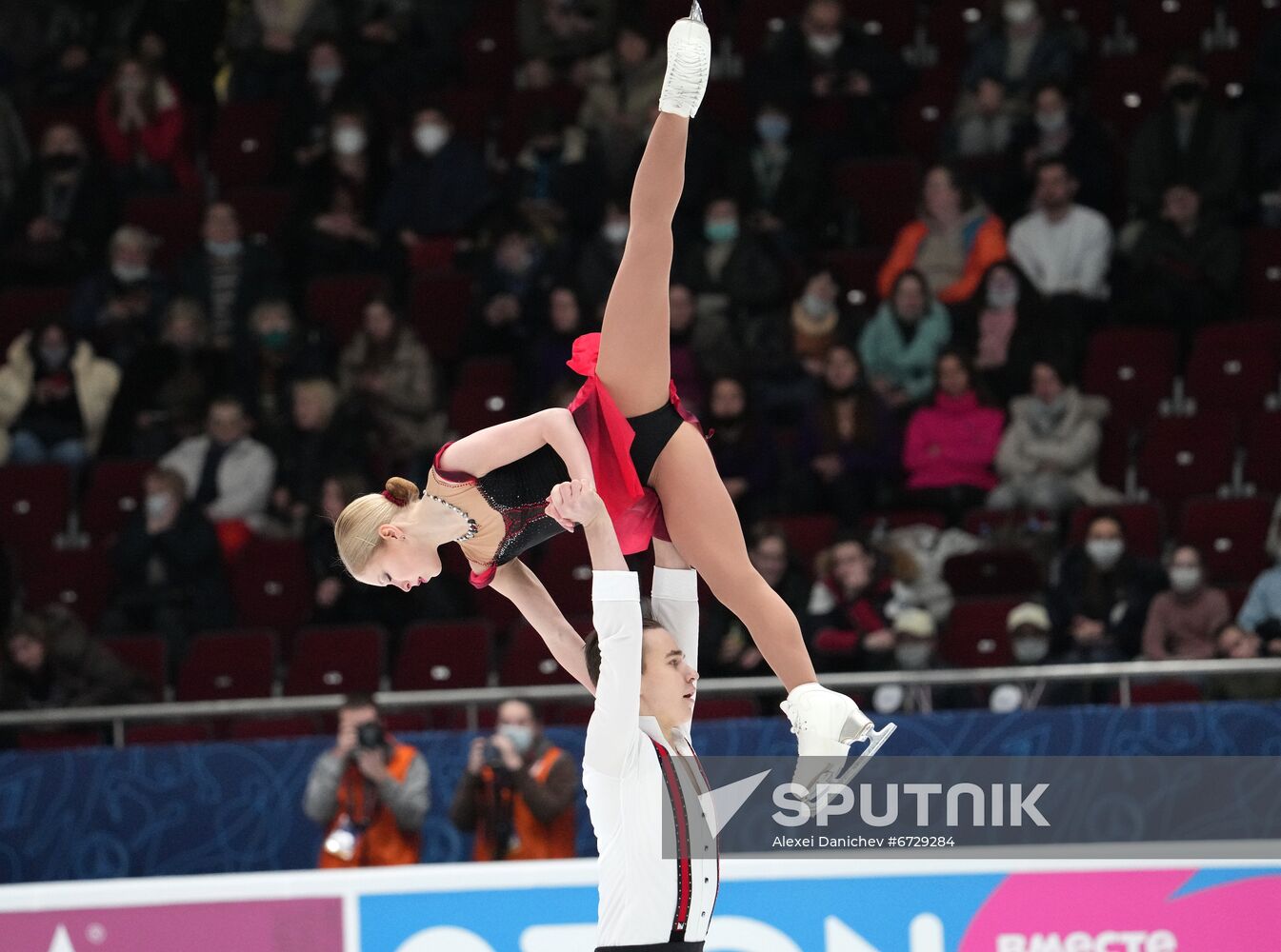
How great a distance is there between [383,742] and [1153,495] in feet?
12.5

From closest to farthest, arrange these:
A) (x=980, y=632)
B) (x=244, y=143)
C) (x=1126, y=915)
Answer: (x=1126, y=915) < (x=980, y=632) < (x=244, y=143)

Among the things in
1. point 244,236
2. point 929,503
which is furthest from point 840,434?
point 244,236

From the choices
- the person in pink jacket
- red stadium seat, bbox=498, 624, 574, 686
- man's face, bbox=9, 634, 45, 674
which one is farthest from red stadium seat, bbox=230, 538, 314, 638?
the person in pink jacket

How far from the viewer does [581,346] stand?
4848 mm

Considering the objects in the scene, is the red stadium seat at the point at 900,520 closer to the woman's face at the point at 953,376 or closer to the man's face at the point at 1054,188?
the woman's face at the point at 953,376

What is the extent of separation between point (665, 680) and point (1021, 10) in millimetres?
6934

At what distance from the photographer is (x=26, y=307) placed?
10562 millimetres

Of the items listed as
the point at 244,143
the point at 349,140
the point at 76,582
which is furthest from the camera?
the point at 244,143

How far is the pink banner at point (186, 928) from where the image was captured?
19.0 feet

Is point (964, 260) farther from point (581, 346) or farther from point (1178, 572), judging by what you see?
point (581, 346)

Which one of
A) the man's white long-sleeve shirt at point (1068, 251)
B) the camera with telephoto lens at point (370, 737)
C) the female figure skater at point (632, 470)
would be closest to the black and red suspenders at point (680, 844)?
the female figure skater at point (632, 470)

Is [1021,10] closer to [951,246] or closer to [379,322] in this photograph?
[951,246]

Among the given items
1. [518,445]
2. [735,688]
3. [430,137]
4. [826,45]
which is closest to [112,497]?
[430,137]

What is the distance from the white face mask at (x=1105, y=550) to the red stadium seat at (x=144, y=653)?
4.03 m
